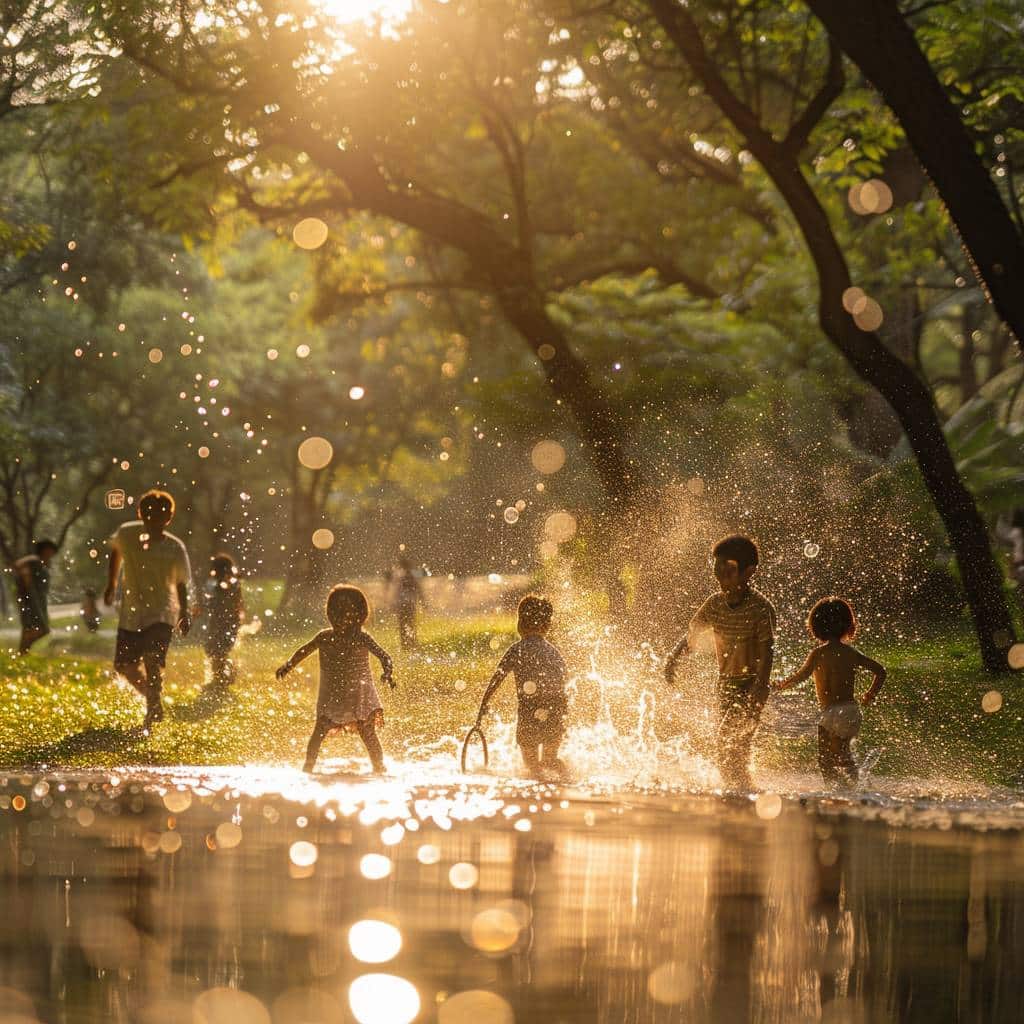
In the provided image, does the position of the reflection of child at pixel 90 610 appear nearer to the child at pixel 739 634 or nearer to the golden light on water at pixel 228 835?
the child at pixel 739 634

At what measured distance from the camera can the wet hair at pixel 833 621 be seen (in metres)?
12.1

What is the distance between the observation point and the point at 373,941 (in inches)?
252

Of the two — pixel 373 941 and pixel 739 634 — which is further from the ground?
pixel 739 634

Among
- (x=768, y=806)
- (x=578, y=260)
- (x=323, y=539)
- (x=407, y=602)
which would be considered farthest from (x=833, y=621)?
(x=323, y=539)

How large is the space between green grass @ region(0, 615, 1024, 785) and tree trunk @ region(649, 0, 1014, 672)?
987mm

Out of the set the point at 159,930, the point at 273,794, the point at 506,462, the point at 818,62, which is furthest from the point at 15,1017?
the point at 506,462

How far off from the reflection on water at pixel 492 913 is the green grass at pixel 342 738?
3536 millimetres

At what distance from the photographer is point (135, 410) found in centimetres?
5009

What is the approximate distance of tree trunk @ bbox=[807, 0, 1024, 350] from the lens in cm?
1327

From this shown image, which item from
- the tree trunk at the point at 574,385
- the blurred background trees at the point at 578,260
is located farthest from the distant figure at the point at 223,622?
the blurred background trees at the point at 578,260

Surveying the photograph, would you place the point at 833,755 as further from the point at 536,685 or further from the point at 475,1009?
the point at 475,1009

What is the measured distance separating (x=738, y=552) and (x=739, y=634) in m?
0.48

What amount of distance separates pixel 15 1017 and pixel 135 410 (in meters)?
45.9

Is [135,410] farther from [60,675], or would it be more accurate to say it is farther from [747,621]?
[747,621]
